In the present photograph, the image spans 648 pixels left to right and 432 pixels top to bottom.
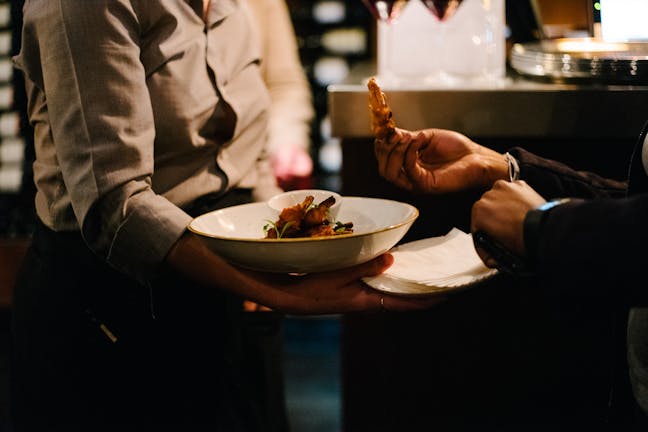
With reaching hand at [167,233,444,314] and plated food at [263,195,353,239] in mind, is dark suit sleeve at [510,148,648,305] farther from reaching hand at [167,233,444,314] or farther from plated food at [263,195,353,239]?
plated food at [263,195,353,239]

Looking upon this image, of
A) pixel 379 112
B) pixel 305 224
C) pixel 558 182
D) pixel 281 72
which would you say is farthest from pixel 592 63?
pixel 281 72

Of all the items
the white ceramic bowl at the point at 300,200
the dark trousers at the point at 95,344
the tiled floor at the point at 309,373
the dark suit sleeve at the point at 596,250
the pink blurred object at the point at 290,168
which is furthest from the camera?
the tiled floor at the point at 309,373

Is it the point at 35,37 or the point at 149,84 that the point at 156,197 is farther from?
the point at 35,37

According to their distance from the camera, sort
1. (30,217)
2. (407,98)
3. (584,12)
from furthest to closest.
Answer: (30,217)
(584,12)
(407,98)

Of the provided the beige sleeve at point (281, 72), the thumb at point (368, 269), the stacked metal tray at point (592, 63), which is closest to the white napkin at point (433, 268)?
the thumb at point (368, 269)

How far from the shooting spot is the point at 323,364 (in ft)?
11.3

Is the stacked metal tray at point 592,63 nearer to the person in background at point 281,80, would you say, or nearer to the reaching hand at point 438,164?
the reaching hand at point 438,164

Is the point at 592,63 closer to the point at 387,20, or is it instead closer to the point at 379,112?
the point at 387,20

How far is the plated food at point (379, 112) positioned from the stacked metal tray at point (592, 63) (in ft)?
1.67

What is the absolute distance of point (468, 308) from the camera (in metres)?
1.72

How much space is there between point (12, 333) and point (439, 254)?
853 mm

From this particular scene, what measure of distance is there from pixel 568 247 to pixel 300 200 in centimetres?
48

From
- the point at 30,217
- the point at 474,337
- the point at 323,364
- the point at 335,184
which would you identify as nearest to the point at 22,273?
the point at 474,337

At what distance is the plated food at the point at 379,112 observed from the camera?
1.21 metres
